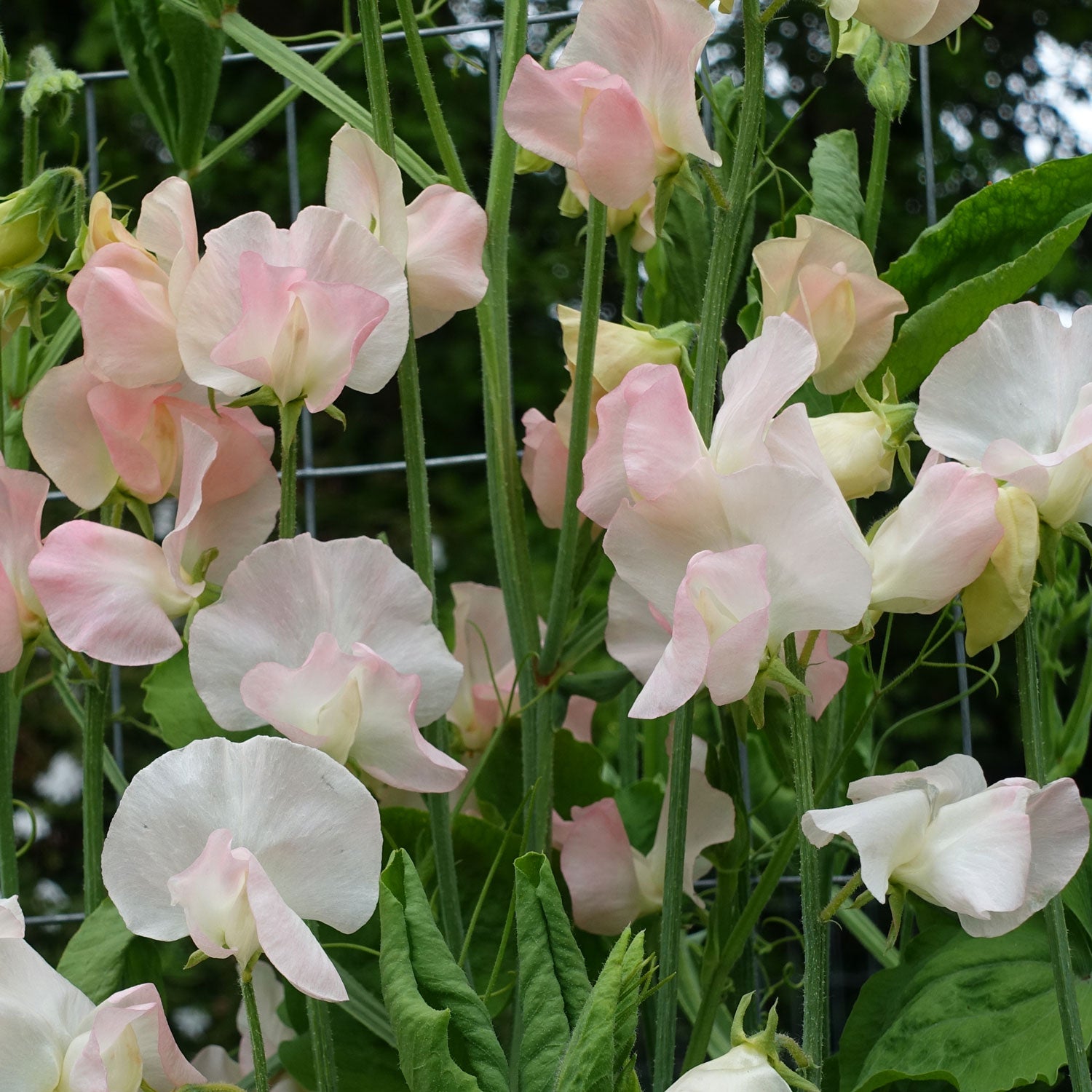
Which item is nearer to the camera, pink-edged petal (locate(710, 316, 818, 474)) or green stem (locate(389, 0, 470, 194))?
pink-edged petal (locate(710, 316, 818, 474))

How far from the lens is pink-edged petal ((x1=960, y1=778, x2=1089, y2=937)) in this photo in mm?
389

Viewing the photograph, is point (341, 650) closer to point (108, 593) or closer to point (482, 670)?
point (108, 593)

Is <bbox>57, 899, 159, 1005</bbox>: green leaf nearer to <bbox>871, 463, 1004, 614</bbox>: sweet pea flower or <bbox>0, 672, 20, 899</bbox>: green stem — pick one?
<bbox>0, 672, 20, 899</bbox>: green stem

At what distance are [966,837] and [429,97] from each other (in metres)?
0.33

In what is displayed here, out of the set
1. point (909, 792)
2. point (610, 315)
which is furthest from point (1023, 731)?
point (610, 315)

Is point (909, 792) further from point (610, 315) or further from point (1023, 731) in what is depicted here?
point (610, 315)

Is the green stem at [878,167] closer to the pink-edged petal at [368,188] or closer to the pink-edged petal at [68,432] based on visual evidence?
the pink-edged petal at [368,188]

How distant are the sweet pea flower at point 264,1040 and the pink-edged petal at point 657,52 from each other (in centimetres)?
37

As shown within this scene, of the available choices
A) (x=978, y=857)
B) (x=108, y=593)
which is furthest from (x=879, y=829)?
(x=108, y=593)

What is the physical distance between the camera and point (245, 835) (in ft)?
1.24

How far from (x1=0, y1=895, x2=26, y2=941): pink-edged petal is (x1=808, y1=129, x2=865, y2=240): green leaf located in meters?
0.38

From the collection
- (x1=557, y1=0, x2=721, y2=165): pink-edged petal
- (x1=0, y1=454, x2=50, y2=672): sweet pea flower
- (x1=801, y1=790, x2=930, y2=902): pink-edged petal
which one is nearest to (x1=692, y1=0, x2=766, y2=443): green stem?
(x1=557, y1=0, x2=721, y2=165): pink-edged petal

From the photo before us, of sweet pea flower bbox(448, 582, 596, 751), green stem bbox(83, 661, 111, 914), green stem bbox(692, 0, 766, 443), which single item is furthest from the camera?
sweet pea flower bbox(448, 582, 596, 751)

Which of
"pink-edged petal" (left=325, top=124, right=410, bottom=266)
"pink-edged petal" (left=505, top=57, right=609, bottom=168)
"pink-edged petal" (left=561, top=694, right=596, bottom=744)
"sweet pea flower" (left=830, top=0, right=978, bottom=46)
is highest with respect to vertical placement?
"sweet pea flower" (left=830, top=0, right=978, bottom=46)
